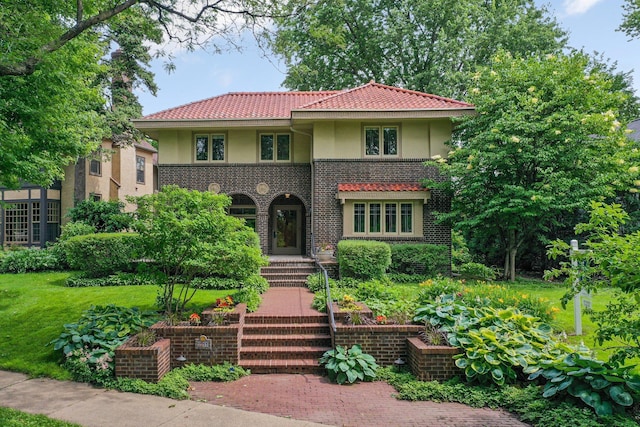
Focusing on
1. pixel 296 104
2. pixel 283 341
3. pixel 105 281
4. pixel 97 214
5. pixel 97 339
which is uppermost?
pixel 296 104

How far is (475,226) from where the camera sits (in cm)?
1473

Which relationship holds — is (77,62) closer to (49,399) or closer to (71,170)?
(49,399)

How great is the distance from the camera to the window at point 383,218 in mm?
15062

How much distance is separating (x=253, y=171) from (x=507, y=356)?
12015mm

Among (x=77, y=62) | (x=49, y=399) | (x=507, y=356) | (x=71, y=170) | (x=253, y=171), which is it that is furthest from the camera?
(x=71, y=170)

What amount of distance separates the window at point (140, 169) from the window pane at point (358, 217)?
731 inches

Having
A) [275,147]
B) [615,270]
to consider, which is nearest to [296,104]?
[275,147]

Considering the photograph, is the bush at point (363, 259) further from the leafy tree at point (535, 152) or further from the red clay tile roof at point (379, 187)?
the leafy tree at point (535, 152)

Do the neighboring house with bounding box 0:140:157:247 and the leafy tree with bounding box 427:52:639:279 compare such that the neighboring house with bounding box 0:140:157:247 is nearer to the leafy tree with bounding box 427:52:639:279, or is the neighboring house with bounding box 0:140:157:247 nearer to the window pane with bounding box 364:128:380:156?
the window pane with bounding box 364:128:380:156

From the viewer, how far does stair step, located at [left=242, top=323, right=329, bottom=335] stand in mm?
7859

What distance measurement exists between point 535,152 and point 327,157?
271 inches

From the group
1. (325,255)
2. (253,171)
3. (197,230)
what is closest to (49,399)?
(197,230)

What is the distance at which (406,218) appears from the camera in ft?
49.8

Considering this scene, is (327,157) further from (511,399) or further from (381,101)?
(511,399)
